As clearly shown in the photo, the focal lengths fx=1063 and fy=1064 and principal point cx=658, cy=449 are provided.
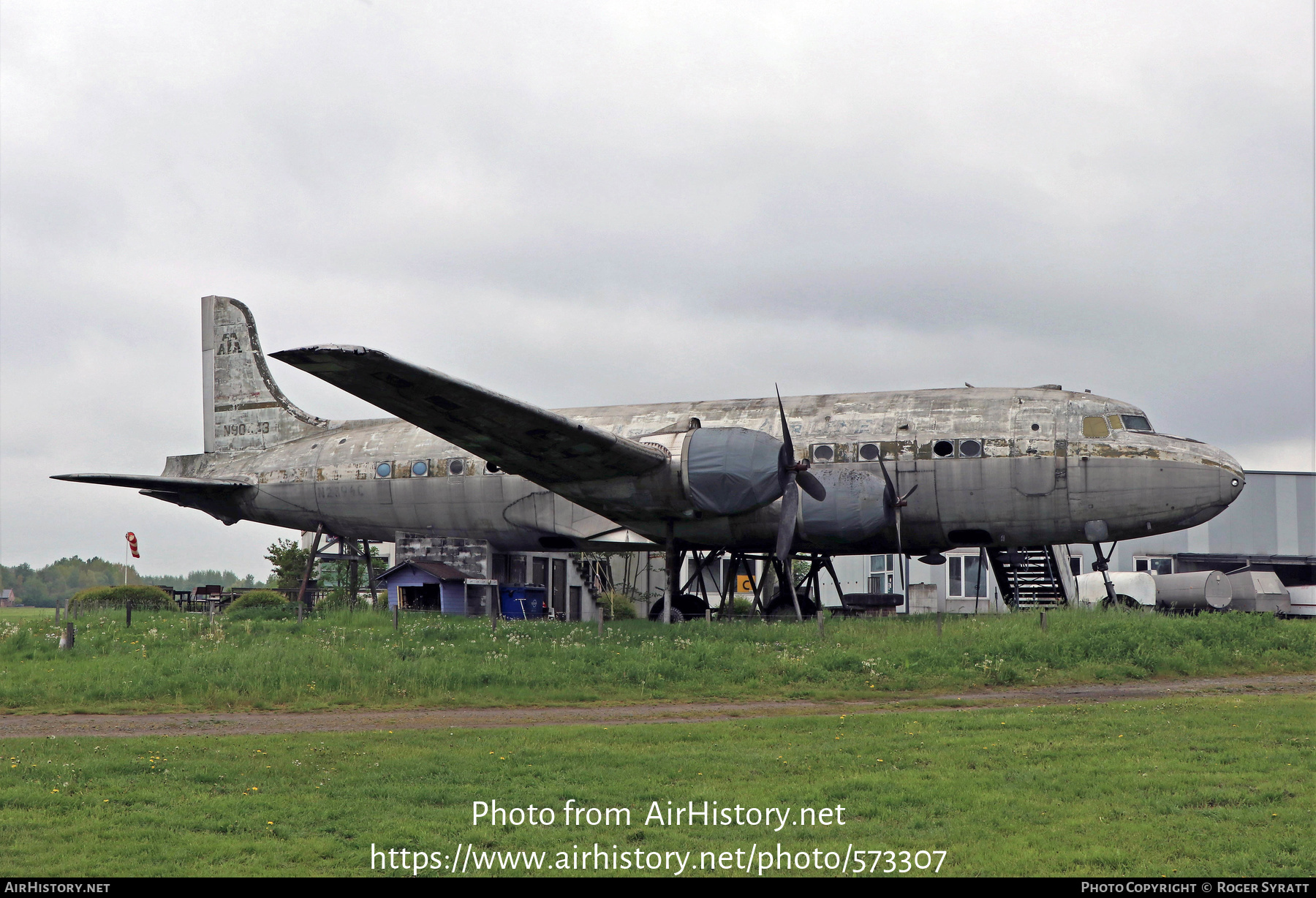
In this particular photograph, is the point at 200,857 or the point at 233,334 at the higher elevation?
the point at 233,334

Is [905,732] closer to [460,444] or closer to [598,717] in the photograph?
[598,717]

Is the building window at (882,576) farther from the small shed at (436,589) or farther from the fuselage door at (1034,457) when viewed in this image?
the fuselage door at (1034,457)

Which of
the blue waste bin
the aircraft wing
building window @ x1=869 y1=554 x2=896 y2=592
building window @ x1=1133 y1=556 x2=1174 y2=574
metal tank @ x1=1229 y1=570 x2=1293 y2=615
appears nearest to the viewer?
the aircraft wing

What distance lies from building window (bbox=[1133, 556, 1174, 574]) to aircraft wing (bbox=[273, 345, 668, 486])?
147 ft

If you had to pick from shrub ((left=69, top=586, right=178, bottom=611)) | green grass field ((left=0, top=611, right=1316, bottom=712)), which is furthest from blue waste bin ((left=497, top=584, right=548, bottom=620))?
shrub ((left=69, top=586, right=178, bottom=611))

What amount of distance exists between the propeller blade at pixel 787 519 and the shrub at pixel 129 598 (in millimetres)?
21728

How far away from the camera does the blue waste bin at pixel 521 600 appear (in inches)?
1296

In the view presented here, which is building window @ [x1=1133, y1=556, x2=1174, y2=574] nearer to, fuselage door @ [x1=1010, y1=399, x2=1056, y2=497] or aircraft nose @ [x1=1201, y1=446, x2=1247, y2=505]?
aircraft nose @ [x1=1201, y1=446, x2=1247, y2=505]

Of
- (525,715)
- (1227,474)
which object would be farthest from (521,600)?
(1227,474)

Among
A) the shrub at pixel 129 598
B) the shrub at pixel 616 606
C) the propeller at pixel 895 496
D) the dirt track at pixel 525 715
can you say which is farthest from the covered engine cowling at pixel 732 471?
the shrub at pixel 616 606

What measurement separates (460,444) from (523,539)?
6.24 m

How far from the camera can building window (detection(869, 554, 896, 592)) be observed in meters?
67.9

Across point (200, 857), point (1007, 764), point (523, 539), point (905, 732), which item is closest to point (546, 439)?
point (523, 539)

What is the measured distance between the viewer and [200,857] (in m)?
8.26
